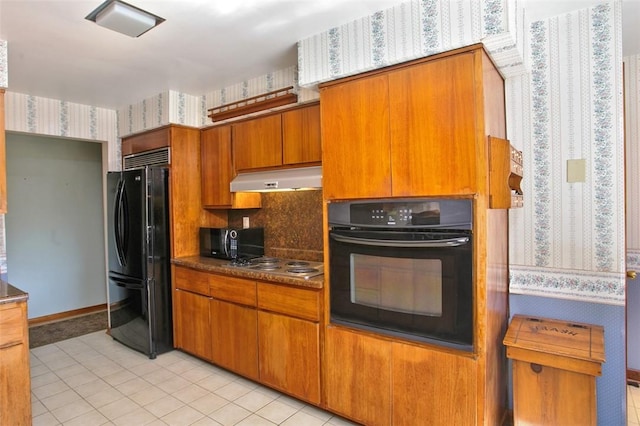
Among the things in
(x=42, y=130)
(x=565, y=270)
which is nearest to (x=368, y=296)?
(x=565, y=270)

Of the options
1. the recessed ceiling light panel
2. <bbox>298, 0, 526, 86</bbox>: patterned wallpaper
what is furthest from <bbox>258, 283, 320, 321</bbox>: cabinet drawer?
the recessed ceiling light panel

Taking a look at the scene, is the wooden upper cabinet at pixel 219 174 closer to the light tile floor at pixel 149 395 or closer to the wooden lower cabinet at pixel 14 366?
the light tile floor at pixel 149 395

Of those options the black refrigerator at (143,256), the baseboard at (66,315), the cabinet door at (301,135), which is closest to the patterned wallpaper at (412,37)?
the cabinet door at (301,135)

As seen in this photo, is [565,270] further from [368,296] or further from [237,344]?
[237,344]

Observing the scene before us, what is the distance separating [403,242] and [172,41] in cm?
204

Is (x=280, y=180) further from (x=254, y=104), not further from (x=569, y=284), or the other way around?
(x=569, y=284)

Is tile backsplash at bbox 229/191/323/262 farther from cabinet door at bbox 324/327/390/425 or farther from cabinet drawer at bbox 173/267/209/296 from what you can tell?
cabinet door at bbox 324/327/390/425

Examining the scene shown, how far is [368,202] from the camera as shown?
220 centimetres

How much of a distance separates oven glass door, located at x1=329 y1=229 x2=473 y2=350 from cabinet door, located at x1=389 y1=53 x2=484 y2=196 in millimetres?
281

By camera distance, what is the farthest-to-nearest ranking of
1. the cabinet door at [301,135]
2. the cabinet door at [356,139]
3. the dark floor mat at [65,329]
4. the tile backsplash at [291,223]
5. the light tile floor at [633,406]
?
the dark floor mat at [65,329], the tile backsplash at [291,223], the cabinet door at [301,135], the light tile floor at [633,406], the cabinet door at [356,139]

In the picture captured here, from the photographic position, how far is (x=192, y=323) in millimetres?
3455

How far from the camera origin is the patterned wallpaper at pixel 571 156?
6.83ft

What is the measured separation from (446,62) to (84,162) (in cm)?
510

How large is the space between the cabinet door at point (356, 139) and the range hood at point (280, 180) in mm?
369
